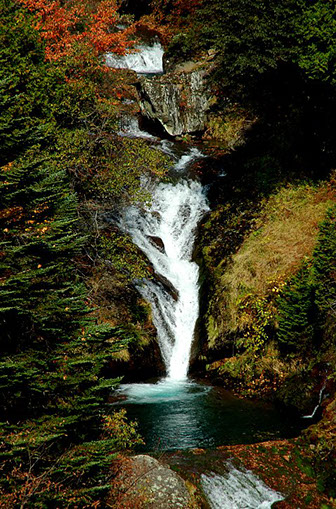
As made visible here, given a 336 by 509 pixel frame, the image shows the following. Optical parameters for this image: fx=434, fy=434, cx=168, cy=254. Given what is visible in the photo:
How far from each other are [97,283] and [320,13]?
11.4 m

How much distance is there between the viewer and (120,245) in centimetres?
1306

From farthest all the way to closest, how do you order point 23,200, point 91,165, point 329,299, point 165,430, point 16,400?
1. point 91,165
2. point 329,299
3. point 165,430
4. point 23,200
5. point 16,400

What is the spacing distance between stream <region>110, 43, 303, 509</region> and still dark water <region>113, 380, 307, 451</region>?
2cm

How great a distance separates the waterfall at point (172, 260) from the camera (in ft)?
45.8

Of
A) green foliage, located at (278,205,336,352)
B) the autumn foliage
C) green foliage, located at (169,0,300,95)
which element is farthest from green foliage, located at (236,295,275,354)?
the autumn foliage

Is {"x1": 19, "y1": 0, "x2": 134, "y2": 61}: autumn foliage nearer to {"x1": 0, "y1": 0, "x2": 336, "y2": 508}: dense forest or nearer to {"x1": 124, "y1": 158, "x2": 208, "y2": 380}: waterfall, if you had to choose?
{"x1": 0, "y1": 0, "x2": 336, "y2": 508}: dense forest

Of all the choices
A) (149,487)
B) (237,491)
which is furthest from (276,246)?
(149,487)

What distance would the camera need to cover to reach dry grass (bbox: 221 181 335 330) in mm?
13320

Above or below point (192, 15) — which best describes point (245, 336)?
below

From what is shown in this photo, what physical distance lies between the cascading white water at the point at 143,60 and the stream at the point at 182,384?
9.03m

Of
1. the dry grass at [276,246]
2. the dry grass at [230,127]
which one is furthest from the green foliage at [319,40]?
the dry grass at [230,127]

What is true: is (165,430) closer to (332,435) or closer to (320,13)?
(332,435)

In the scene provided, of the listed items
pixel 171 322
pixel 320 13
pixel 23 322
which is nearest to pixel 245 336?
pixel 171 322

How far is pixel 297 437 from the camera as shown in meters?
9.32
